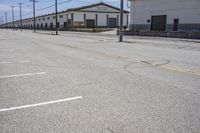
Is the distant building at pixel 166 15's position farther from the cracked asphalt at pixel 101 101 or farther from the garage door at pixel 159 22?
the cracked asphalt at pixel 101 101

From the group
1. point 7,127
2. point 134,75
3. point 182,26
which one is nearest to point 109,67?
point 134,75

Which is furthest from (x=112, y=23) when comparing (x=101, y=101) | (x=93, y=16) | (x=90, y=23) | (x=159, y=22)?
(x=101, y=101)

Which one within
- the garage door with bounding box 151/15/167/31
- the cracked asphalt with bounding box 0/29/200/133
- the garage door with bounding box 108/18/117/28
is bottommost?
the cracked asphalt with bounding box 0/29/200/133

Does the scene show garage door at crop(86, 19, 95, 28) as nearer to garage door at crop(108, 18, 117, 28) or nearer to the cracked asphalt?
garage door at crop(108, 18, 117, 28)

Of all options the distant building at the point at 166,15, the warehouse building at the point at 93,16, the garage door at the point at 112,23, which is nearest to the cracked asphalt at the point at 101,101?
the distant building at the point at 166,15

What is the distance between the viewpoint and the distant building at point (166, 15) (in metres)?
42.6

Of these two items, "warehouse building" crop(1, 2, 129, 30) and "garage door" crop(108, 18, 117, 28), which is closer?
"warehouse building" crop(1, 2, 129, 30)

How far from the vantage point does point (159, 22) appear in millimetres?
50156

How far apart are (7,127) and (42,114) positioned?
0.78 meters

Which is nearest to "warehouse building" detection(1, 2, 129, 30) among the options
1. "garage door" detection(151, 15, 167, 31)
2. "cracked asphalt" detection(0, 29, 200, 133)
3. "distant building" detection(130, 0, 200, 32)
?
"distant building" detection(130, 0, 200, 32)

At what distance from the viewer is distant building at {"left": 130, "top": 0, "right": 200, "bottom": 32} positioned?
4259 cm

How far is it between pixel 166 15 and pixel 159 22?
242 centimetres

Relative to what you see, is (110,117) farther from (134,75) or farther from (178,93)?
(134,75)

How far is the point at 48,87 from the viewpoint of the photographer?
7.34m
